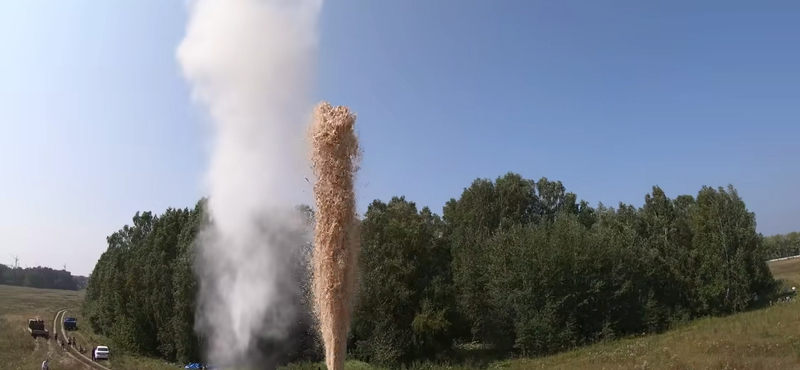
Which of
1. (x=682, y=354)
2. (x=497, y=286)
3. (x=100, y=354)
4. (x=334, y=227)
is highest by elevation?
(x=334, y=227)

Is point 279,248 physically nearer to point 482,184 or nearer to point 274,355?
point 274,355

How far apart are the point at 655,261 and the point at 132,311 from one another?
4585 centimetres

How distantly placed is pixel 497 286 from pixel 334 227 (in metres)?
34.4

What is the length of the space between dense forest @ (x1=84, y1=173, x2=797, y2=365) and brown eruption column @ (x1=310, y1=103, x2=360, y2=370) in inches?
867

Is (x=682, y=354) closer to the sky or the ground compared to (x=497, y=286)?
closer to the ground

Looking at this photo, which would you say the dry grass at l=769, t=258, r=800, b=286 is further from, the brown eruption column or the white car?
the brown eruption column

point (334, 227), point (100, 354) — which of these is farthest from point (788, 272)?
point (334, 227)

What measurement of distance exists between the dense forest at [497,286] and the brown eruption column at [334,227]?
22.0 meters

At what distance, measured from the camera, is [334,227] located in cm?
880

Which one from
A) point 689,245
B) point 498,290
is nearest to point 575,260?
point 498,290

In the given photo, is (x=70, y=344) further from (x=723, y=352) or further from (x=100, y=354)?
(x=723, y=352)

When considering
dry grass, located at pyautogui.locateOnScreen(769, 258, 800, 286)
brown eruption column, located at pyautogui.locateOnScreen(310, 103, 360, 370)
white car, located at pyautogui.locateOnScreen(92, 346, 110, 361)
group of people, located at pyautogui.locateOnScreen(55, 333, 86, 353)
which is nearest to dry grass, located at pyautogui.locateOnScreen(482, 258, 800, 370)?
brown eruption column, located at pyautogui.locateOnScreen(310, 103, 360, 370)

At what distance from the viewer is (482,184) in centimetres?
7469

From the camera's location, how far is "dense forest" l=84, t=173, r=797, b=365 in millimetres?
38562
